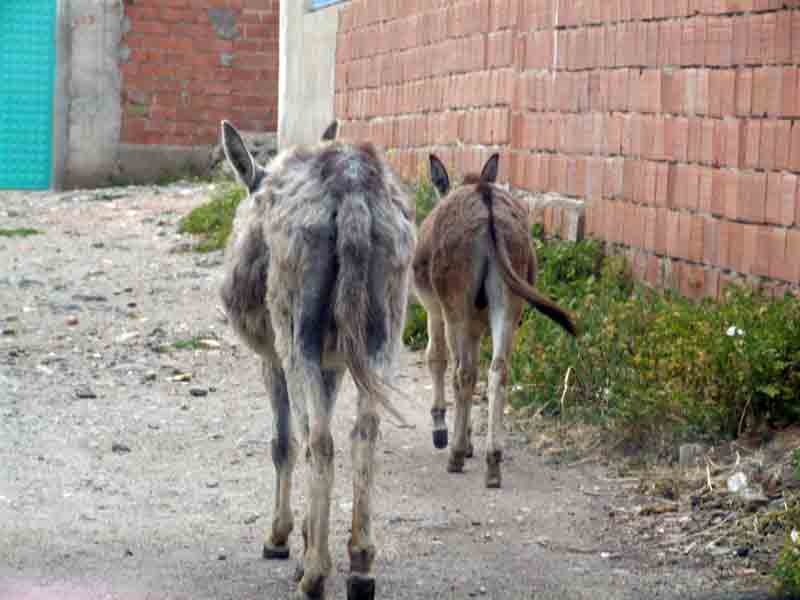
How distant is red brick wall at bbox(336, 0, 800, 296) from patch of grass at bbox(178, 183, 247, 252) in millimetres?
1734

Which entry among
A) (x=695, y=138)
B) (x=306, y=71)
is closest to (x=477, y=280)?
(x=695, y=138)

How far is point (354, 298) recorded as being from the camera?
14.7 feet

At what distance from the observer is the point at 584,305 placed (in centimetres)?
746

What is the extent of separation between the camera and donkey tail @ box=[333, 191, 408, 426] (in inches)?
176

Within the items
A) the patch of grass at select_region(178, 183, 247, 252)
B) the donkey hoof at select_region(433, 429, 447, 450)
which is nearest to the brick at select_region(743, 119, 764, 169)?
the donkey hoof at select_region(433, 429, 447, 450)

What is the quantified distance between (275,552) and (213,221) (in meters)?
7.73

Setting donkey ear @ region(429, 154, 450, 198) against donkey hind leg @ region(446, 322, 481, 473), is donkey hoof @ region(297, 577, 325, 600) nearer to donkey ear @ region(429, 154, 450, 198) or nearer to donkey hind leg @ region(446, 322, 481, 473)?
donkey hind leg @ region(446, 322, 481, 473)

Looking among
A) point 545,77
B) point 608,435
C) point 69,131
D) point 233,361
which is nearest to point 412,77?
point 545,77

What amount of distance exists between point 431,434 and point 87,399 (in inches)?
76.2

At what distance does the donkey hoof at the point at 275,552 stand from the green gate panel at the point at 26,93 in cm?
1297

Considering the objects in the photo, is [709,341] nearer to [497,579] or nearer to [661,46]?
[497,579]

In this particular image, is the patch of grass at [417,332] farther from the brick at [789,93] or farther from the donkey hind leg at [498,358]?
the brick at [789,93]

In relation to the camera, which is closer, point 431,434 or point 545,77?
point 431,434

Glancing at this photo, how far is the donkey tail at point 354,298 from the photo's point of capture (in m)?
4.47
